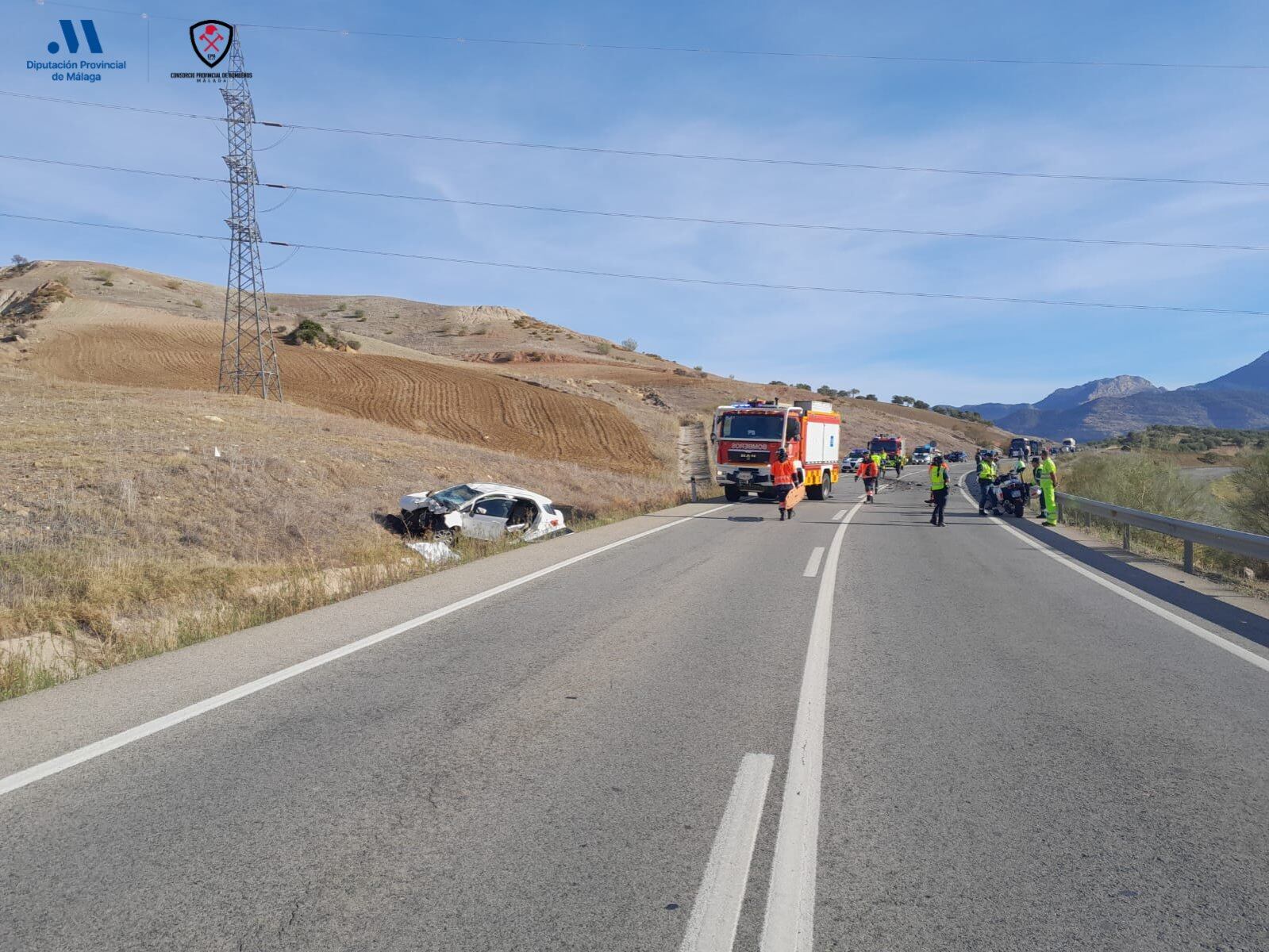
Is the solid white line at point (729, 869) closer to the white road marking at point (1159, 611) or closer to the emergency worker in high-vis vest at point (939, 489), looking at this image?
the white road marking at point (1159, 611)

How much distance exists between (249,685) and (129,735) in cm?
110

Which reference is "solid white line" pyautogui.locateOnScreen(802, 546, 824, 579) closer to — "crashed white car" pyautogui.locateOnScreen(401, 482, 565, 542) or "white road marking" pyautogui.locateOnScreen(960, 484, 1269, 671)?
"white road marking" pyautogui.locateOnScreen(960, 484, 1269, 671)

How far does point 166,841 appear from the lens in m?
3.74

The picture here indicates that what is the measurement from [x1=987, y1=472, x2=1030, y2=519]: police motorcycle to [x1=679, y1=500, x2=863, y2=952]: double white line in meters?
20.0

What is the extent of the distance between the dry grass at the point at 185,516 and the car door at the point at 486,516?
1159 mm

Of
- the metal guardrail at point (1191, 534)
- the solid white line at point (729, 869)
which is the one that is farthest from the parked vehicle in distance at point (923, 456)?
the solid white line at point (729, 869)

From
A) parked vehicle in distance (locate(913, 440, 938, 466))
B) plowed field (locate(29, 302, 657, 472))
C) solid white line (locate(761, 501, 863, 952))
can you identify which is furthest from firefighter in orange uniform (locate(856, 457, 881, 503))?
parked vehicle in distance (locate(913, 440, 938, 466))

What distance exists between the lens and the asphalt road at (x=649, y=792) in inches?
125

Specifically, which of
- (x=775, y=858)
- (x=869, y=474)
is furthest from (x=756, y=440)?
(x=775, y=858)

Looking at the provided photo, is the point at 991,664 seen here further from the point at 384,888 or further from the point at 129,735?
the point at 129,735

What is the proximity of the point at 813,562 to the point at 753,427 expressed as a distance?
13818 mm

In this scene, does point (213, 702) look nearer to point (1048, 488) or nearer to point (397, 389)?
point (1048, 488)

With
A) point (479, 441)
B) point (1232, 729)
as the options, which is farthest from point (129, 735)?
point (479, 441)

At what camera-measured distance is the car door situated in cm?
1541
